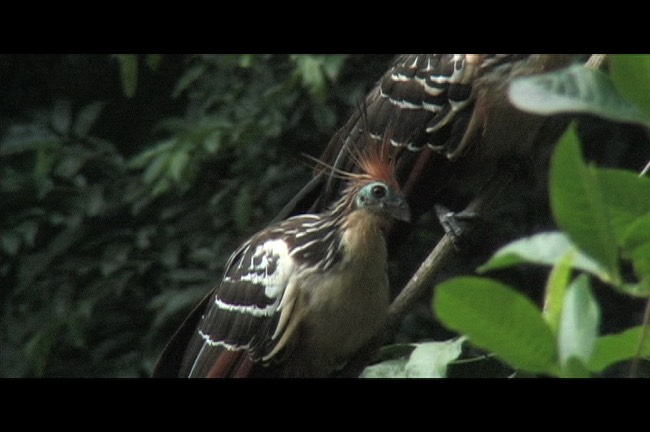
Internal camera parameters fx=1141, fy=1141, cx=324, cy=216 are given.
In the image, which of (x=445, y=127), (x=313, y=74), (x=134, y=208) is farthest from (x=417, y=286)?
(x=134, y=208)

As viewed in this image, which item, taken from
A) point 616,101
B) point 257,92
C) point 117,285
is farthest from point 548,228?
point 616,101

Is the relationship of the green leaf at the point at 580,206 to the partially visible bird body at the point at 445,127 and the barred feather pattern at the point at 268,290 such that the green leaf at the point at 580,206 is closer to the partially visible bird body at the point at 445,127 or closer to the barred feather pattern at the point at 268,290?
the barred feather pattern at the point at 268,290

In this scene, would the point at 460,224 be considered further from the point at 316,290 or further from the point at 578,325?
the point at 578,325

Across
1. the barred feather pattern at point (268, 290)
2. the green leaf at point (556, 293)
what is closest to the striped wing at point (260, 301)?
the barred feather pattern at point (268, 290)

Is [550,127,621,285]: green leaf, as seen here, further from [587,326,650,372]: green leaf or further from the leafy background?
the leafy background

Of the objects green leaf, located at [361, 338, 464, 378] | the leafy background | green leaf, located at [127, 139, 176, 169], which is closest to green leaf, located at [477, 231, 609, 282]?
green leaf, located at [361, 338, 464, 378]

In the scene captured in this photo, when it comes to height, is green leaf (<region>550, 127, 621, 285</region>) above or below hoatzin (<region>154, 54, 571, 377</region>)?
above

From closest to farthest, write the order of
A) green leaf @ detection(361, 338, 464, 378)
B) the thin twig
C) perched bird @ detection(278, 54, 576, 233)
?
green leaf @ detection(361, 338, 464, 378) → the thin twig → perched bird @ detection(278, 54, 576, 233)
